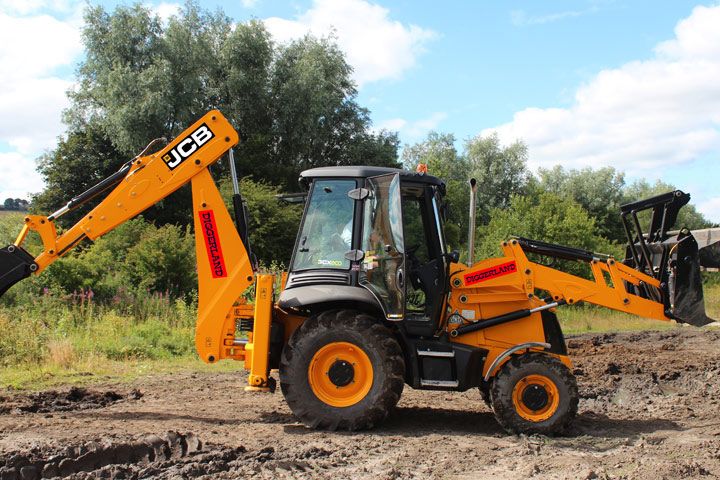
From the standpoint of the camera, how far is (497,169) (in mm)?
52469

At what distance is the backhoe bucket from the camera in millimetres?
7277

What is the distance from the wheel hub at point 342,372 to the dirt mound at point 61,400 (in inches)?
115

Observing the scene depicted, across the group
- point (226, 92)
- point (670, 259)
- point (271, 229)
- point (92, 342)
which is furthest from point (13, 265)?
point (226, 92)

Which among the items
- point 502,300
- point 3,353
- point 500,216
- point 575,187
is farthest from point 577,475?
point 575,187

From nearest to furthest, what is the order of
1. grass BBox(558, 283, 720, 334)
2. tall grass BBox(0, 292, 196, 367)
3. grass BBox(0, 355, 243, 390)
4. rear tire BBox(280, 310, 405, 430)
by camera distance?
1. rear tire BBox(280, 310, 405, 430)
2. grass BBox(0, 355, 243, 390)
3. tall grass BBox(0, 292, 196, 367)
4. grass BBox(558, 283, 720, 334)

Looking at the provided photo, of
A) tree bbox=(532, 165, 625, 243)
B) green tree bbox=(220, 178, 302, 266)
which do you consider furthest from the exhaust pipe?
tree bbox=(532, 165, 625, 243)

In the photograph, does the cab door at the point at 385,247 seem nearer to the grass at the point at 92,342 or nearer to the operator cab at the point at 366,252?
the operator cab at the point at 366,252

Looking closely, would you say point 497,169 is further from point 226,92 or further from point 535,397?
point 535,397

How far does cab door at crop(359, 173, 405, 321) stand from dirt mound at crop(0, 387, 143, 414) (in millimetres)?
3512

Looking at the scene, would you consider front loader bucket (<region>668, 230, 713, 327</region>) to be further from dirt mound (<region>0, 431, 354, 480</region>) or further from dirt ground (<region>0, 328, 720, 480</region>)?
dirt mound (<region>0, 431, 354, 480</region>)

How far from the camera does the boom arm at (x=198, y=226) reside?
7.23 metres

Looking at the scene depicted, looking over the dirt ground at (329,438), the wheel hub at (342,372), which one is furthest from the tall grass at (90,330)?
the wheel hub at (342,372)

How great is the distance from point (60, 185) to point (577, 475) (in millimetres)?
28854

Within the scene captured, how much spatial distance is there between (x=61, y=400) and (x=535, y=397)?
205 inches
